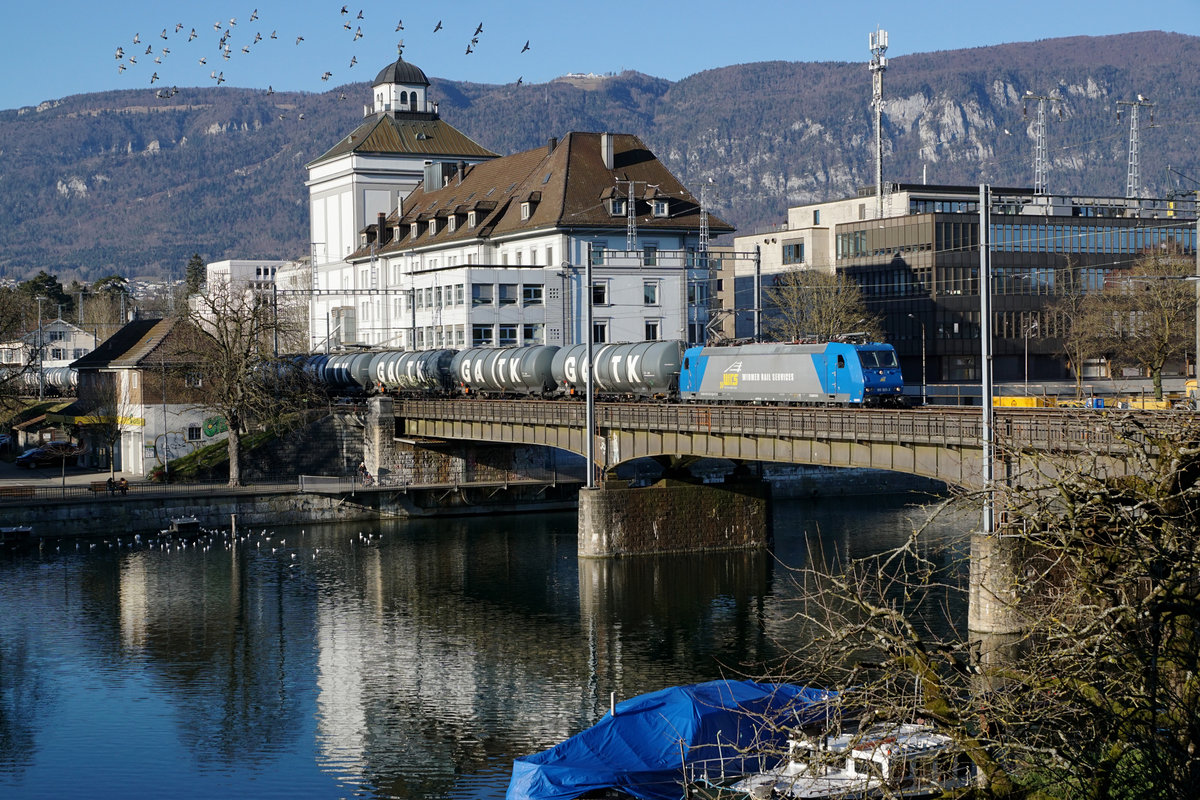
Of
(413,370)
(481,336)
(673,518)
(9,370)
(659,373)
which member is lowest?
(673,518)

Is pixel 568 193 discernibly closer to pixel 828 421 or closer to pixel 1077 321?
pixel 1077 321

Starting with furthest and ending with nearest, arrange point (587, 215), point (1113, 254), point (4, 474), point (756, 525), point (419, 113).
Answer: point (419, 113) < point (1113, 254) < point (587, 215) < point (4, 474) < point (756, 525)

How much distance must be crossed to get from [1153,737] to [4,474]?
92.0 m

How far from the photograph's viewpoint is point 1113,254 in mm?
132250

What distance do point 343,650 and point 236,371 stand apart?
40.4m

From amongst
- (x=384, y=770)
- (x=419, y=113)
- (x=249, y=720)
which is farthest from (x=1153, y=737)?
(x=419, y=113)

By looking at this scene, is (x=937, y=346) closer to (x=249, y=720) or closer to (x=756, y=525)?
A: (x=756, y=525)

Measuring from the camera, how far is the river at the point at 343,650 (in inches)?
1427

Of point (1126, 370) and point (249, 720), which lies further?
point (1126, 370)

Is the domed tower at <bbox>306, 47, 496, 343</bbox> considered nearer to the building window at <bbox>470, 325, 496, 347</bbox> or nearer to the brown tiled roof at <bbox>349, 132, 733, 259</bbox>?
the brown tiled roof at <bbox>349, 132, 733, 259</bbox>

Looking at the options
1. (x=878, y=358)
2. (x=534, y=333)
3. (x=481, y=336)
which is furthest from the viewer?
(x=534, y=333)

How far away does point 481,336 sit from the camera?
102812mm

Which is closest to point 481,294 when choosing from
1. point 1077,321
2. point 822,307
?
point 822,307

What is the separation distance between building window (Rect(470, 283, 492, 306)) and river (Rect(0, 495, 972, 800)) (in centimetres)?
2785
